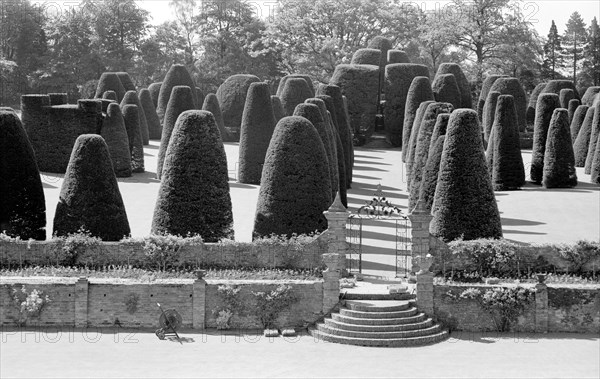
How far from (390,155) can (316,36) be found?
2702 cm

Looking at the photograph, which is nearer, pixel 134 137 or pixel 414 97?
pixel 134 137

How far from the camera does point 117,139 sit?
188 feet

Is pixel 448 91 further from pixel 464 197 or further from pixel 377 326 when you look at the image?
pixel 377 326

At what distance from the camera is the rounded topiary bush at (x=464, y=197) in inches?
1417

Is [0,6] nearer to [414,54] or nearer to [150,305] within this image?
[414,54]

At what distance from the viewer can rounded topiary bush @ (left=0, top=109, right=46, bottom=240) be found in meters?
36.6

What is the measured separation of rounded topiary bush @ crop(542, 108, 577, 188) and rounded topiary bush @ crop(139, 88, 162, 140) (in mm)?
24881

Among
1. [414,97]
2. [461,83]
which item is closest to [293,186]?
[414,97]

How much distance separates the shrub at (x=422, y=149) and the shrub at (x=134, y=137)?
15.6m

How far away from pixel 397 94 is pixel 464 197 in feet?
136

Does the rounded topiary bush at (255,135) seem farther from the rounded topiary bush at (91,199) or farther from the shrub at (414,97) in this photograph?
the rounded topiary bush at (91,199)

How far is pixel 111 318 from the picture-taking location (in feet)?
104

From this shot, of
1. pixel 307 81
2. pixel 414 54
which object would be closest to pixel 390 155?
pixel 307 81

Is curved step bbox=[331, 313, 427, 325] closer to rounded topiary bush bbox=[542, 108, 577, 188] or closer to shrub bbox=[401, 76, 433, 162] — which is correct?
rounded topiary bush bbox=[542, 108, 577, 188]
